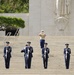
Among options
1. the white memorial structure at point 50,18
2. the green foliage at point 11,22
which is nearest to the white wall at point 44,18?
the white memorial structure at point 50,18

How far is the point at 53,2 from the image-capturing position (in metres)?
32.1

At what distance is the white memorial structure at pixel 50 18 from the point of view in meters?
31.2

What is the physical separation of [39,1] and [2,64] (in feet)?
55.2

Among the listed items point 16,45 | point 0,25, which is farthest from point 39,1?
point 16,45

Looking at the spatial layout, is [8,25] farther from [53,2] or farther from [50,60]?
[50,60]

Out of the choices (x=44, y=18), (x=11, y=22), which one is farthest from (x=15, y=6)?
(x=11, y=22)

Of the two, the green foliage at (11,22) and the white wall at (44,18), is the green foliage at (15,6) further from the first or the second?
the green foliage at (11,22)

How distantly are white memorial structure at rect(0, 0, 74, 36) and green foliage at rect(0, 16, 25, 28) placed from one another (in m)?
0.99

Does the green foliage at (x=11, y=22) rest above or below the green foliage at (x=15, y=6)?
below

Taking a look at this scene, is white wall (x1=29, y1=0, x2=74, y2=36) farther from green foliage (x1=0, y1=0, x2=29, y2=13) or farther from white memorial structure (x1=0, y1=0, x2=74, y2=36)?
A: green foliage (x1=0, y1=0, x2=29, y2=13)

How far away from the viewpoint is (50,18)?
105ft

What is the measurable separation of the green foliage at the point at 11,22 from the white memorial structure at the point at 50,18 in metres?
0.99

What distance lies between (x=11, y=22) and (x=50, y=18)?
3.20 m

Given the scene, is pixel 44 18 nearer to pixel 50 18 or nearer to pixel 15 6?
pixel 50 18
